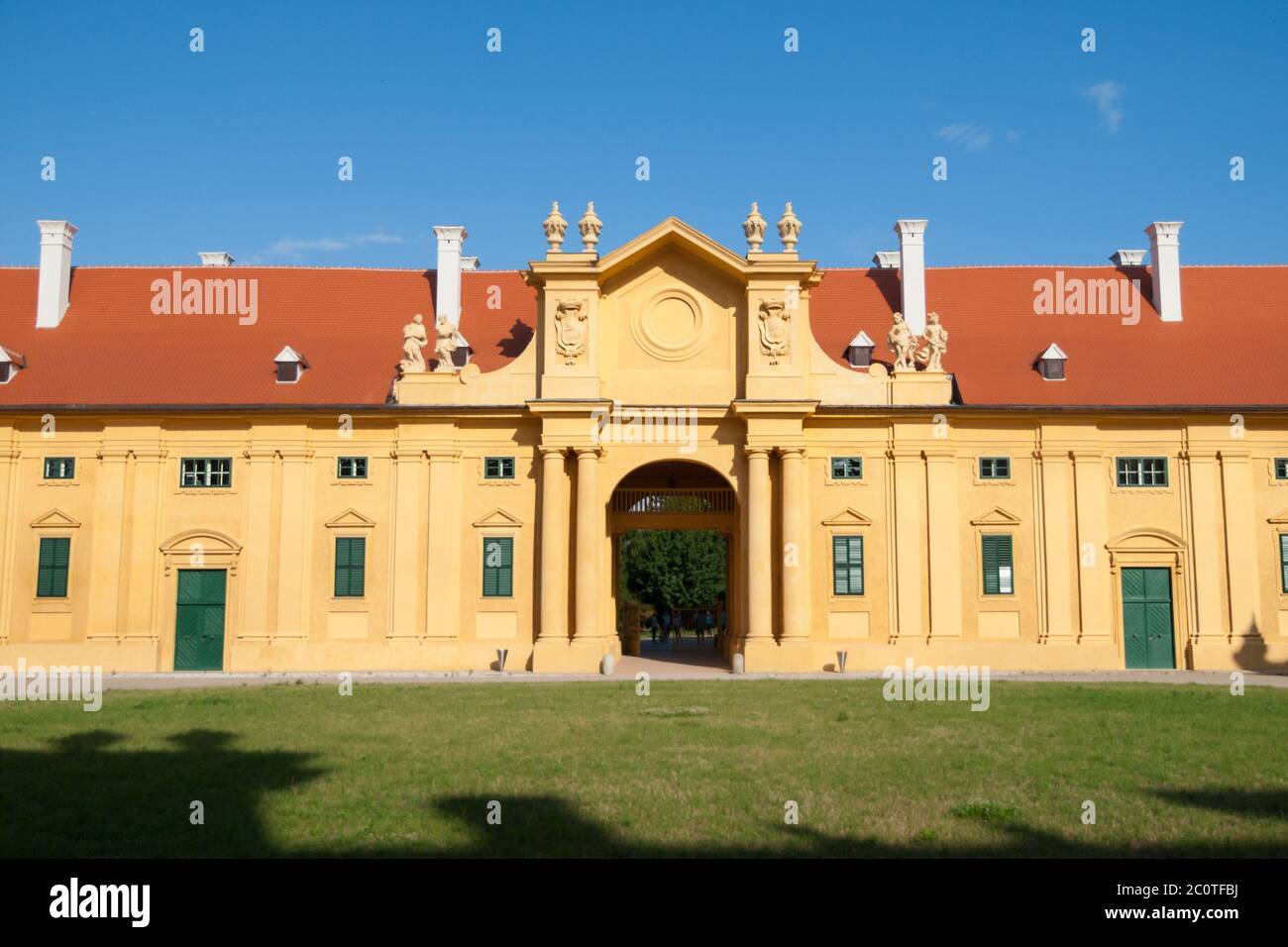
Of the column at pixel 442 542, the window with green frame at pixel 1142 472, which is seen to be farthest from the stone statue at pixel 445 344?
the window with green frame at pixel 1142 472

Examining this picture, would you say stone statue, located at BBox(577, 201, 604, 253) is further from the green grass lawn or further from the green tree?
the green tree

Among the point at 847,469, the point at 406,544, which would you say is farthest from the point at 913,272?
the point at 406,544

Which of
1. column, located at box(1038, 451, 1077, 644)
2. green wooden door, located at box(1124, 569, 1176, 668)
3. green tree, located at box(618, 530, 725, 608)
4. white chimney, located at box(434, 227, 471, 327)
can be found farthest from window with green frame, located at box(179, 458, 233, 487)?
green tree, located at box(618, 530, 725, 608)

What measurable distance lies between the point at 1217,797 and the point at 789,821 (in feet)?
14.9

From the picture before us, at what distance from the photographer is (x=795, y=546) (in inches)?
1213

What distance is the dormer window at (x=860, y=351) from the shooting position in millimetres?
33562

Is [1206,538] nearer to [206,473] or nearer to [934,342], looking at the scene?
[934,342]

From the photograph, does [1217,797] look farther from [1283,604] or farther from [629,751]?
[1283,604]

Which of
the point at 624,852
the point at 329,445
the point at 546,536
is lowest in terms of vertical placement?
the point at 624,852

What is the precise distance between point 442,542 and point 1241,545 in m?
21.4

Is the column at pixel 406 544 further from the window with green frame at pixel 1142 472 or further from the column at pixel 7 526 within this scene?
the window with green frame at pixel 1142 472

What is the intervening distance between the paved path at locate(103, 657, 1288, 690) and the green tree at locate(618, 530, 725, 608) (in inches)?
1564
